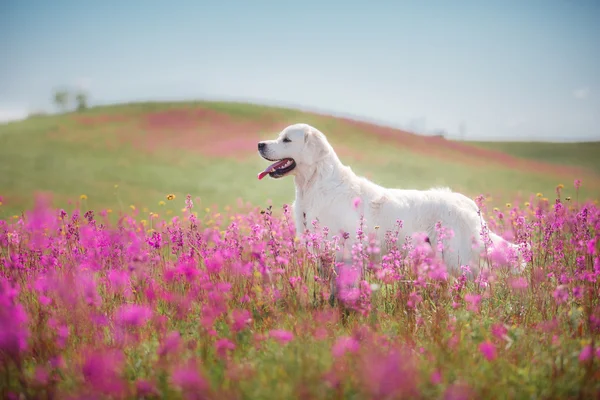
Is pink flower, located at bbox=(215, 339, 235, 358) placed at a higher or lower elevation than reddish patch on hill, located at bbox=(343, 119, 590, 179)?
lower

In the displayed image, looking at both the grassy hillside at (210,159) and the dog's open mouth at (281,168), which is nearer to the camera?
the dog's open mouth at (281,168)

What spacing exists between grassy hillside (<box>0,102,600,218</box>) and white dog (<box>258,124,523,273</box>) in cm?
556

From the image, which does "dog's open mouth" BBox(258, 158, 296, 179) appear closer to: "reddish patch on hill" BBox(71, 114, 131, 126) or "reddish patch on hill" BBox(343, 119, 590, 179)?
"reddish patch on hill" BBox(343, 119, 590, 179)

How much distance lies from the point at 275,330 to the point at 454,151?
76.9ft

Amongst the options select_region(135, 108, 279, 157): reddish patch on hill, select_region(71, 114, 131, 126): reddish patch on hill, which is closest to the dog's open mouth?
select_region(135, 108, 279, 157): reddish patch on hill

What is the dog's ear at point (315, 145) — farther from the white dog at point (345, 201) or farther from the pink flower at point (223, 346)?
the pink flower at point (223, 346)

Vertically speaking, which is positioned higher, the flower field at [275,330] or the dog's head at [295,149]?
the dog's head at [295,149]

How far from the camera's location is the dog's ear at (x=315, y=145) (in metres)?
5.81

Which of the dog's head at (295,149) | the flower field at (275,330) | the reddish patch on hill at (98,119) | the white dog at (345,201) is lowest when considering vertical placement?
the flower field at (275,330)

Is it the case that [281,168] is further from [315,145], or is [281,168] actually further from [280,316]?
[280,316]

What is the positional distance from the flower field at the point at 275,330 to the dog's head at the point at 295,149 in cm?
91

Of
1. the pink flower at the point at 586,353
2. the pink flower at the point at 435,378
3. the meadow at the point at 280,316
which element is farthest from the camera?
the pink flower at the point at 586,353

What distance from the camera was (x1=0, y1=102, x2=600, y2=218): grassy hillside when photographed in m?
13.8

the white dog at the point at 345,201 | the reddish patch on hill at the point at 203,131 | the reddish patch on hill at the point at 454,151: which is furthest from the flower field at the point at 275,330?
the reddish patch on hill at the point at 454,151
